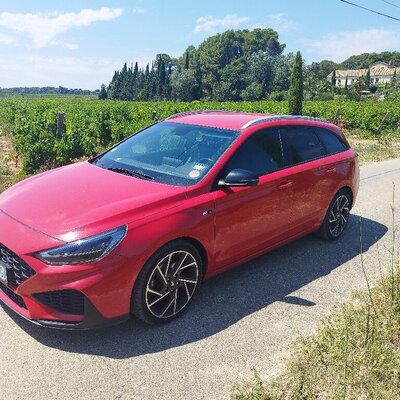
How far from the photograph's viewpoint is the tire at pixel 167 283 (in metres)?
3.30

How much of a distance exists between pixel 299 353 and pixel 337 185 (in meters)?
2.73

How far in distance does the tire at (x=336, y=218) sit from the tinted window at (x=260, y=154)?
1.30m

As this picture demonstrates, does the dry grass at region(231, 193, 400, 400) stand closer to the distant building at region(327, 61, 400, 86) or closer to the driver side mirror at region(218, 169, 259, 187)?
the driver side mirror at region(218, 169, 259, 187)

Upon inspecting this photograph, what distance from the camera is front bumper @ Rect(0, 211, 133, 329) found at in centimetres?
296

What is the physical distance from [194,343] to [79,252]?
3.73 feet

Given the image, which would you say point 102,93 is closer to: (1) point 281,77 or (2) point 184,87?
(2) point 184,87

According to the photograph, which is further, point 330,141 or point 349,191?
point 349,191

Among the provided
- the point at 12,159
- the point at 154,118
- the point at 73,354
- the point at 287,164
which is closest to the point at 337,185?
the point at 287,164

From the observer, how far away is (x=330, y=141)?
216 inches

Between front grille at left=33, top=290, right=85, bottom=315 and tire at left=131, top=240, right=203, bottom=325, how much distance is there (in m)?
0.42

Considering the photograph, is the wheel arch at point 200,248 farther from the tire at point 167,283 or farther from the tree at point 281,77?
the tree at point 281,77

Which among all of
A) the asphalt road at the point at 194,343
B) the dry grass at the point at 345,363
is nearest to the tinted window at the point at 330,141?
the asphalt road at the point at 194,343

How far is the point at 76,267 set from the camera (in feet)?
9.72

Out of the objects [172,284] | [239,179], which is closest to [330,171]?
[239,179]
